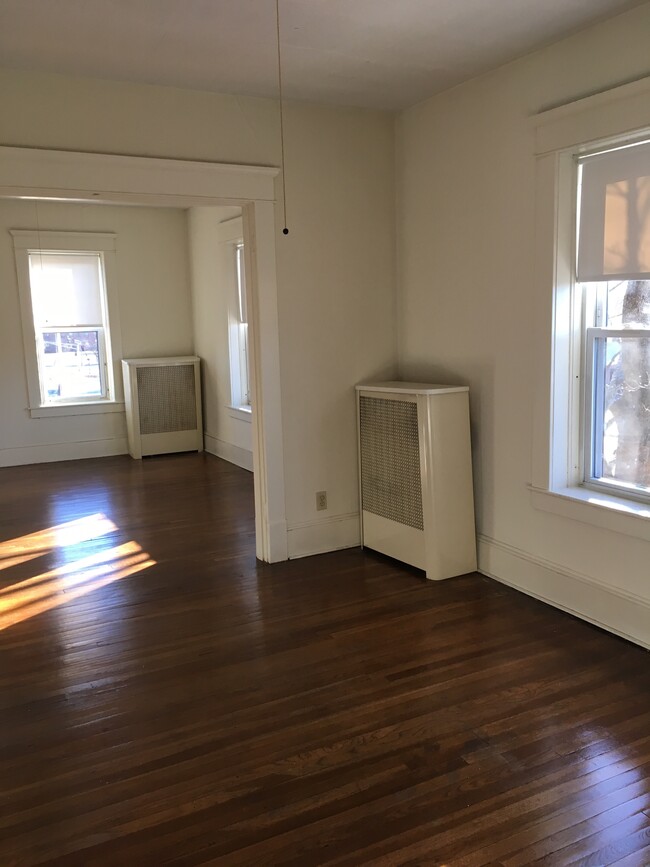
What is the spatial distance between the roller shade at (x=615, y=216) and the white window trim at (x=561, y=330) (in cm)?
7

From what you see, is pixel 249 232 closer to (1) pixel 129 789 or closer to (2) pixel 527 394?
(2) pixel 527 394

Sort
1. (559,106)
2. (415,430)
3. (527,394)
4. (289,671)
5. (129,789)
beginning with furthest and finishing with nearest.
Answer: (415,430) → (527,394) → (559,106) → (289,671) → (129,789)

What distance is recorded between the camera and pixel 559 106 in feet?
10.2

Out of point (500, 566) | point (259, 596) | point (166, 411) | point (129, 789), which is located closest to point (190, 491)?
point (166, 411)

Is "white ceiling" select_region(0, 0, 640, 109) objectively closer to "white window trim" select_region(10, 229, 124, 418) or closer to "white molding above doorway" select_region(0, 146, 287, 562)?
"white molding above doorway" select_region(0, 146, 287, 562)

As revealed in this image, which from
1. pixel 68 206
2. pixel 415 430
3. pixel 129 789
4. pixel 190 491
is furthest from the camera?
pixel 68 206

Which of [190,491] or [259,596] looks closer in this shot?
[259,596]

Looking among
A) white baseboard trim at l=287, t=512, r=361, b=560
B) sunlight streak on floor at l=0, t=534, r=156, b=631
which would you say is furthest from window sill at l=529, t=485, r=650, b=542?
sunlight streak on floor at l=0, t=534, r=156, b=631

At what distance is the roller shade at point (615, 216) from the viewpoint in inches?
112

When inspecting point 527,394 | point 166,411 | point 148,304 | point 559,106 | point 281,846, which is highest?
point 559,106

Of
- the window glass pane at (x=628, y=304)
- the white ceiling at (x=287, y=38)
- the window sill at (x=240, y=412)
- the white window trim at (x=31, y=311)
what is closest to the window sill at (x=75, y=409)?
the white window trim at (x=31, y=311)

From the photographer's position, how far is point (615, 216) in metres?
2.95

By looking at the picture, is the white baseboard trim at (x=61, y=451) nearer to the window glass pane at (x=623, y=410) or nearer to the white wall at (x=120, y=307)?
the white wall at (x=120, y=307)

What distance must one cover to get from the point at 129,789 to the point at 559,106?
3110 millimetres
